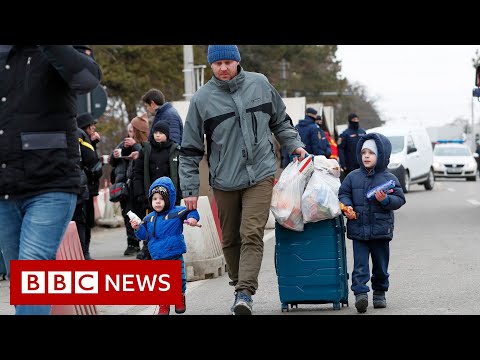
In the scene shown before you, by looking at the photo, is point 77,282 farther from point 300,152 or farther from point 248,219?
point 300,152

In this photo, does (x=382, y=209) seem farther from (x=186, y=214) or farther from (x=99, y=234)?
(x=99, y=234)

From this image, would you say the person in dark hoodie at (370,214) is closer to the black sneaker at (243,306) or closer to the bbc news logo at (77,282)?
the black sneaker at (243,306)

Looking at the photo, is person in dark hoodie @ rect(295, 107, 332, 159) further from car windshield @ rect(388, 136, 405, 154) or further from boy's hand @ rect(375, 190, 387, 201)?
car windshield @ rect(388, 136, 405, 154)

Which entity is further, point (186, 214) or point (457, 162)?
point (457, 162)

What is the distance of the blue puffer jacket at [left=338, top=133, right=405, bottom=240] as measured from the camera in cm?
847

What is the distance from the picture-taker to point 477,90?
17.9 meters

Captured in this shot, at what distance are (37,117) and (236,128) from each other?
2.37 meters

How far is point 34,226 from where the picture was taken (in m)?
6.07

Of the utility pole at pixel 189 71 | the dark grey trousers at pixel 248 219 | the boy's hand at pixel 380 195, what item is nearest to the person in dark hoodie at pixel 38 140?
the dark grey trousers at pixel 248 219

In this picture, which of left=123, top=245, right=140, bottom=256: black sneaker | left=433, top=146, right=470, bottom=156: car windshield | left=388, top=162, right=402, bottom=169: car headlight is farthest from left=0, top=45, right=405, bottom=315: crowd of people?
left=433, top=146, right=470, bottom=156: car windshield

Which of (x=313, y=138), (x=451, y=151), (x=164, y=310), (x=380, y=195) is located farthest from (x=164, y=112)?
(x=451, y=151)
